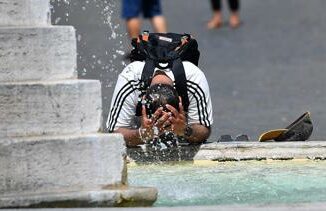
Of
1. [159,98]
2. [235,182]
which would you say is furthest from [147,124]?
[235,182]

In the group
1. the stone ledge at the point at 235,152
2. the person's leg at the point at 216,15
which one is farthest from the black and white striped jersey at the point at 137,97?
the person's leg at the point at 216,15

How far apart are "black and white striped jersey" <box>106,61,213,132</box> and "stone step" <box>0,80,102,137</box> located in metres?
1.74

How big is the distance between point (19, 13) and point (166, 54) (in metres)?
1.94

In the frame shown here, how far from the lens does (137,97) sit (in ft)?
28.6

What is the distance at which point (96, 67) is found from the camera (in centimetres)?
1295

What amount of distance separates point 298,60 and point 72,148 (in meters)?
10.2

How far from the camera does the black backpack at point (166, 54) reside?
8656mm

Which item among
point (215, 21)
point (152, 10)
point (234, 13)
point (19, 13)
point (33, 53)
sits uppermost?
point (19, 13)

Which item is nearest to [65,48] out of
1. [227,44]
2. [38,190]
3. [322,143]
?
[38,190]

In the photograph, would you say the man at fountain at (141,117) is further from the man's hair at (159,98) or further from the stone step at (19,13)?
the stone step at (19,13)

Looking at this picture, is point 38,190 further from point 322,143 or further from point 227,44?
point 227,44

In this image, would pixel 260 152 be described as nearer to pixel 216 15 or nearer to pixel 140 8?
pixel 140 8

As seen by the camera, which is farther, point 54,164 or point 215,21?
point 215,21

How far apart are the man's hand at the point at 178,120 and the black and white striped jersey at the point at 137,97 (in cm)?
22
